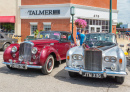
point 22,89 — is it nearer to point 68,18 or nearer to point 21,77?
point 21,77

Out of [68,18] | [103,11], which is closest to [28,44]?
[68,18]

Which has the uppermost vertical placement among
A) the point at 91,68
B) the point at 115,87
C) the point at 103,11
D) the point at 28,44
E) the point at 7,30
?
the point at 103,11

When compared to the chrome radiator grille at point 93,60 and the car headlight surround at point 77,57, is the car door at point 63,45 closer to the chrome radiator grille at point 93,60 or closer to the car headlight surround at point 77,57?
the car headlight surround at point 77,57

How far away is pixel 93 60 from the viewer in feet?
15.3

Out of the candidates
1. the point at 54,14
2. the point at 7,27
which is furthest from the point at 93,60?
the point at 7,27

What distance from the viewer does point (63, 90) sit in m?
4.26

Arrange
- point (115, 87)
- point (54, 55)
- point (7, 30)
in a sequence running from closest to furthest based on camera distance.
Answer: point (115, 87) → point (54, 55) → point (7, 30)

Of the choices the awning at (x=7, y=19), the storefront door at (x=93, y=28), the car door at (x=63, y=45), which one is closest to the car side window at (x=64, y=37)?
the car door at (x=63, y=45)

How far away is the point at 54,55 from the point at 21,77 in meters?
1.61

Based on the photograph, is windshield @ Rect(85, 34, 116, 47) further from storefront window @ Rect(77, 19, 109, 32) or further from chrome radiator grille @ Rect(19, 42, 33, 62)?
storefront window @ Rect(77, 19, 109, 32)

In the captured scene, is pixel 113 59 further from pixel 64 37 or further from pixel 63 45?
pixel 64 37

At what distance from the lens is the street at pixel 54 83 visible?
14.2 ft

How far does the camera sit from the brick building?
17.2m

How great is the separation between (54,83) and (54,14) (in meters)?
13.5
